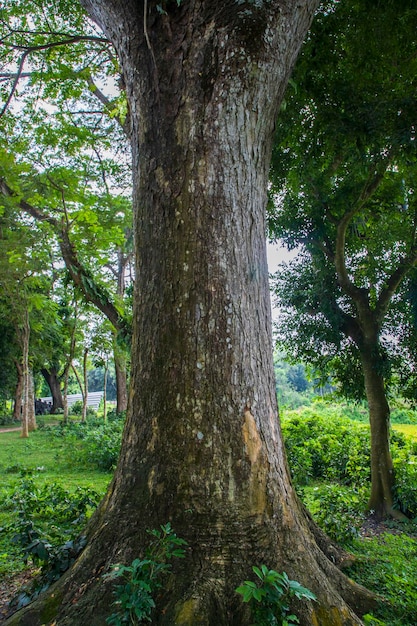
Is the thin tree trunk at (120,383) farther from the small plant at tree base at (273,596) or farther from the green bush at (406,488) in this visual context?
the small plant at tree base at (273,596)

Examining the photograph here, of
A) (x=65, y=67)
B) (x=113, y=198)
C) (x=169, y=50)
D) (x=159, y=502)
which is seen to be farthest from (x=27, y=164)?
(x=159, y=502)

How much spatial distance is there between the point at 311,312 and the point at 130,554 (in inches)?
241

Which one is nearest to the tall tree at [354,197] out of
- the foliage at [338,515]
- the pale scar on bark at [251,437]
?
the foliage at [338,515]

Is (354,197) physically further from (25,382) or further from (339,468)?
(25,382)

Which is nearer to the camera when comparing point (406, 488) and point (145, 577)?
point (145, 577)

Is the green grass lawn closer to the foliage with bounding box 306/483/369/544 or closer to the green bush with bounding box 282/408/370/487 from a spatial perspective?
the foliage with bounding box 306/483/369/544

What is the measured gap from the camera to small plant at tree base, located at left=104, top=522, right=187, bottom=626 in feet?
6.85

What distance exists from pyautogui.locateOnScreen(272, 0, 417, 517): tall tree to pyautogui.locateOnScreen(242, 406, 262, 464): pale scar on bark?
157 inches

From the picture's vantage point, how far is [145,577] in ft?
7.38

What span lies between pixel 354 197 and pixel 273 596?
6.02 meters

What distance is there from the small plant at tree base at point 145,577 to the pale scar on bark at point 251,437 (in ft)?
1.96

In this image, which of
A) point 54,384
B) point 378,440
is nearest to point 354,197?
point 378,440

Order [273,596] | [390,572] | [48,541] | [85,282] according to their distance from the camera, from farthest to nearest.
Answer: [85,282] → [390,572] → [48,541] → [273,596]

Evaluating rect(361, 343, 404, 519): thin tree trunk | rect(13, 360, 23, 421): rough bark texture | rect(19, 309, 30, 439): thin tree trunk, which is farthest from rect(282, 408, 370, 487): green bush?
rect(13, 360, 23, 421): rough bark texture
